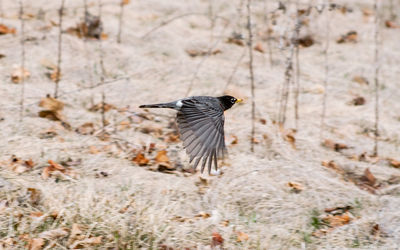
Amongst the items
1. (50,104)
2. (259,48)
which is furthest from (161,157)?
(259,48)

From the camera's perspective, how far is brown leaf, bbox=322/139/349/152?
15.7 feet

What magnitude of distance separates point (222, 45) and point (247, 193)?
10.0 feet

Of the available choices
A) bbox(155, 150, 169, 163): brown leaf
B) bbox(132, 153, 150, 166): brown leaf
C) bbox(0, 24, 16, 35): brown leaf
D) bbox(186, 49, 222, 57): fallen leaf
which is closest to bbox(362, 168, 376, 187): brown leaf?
bbox(155, 150, 169, 163): brown leaf

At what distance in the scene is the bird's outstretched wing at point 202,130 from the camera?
332 centimetres

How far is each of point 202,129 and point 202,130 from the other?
0.05 feet

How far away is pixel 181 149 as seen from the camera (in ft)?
14.2

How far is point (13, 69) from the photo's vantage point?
526cm

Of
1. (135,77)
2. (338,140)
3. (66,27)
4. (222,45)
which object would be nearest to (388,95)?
(338,140)

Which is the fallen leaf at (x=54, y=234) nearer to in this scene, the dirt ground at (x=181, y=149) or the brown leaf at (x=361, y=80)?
the dirt ground at (x=181, y=149)

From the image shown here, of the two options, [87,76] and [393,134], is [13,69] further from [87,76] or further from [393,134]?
[393,134]

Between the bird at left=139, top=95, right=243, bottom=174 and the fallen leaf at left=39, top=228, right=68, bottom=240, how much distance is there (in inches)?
30.7

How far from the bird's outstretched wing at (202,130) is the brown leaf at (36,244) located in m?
0.91

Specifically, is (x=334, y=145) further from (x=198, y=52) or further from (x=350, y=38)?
(x=350, y=38)

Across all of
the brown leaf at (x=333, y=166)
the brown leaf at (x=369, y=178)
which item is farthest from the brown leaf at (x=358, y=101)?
the brown leaf at (x=369, y=178)
